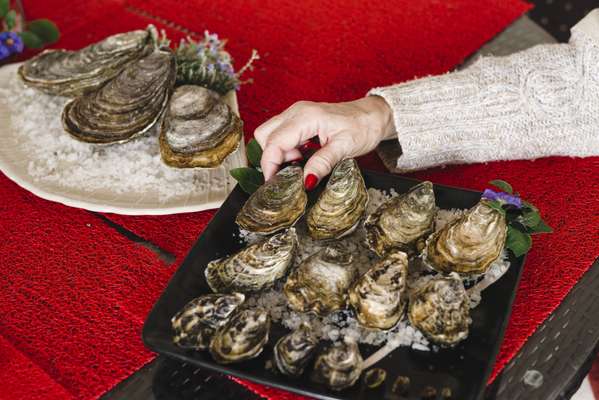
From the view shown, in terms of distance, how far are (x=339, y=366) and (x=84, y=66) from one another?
0.69 metres

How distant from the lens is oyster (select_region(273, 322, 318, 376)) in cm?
61

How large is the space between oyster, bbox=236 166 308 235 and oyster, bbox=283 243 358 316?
9 cm

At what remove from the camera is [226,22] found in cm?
137

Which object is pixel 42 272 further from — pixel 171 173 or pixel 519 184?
pixel 519 184

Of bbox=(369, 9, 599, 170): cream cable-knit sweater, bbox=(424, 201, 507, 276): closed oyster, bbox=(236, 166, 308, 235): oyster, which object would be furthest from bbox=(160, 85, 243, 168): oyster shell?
bbox=(424, 201, 507, 276): closed oyster

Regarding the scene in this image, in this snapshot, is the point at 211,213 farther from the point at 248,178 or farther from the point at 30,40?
the point at 30,40

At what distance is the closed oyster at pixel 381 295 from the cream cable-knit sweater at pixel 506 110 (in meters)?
0.34

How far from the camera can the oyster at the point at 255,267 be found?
0.69 m

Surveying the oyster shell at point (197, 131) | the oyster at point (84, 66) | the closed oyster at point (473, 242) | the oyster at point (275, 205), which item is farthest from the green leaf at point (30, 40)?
the closed oyster at point (473, 242)

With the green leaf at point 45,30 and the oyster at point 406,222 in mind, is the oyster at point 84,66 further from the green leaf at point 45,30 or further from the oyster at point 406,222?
the oyster at point 406,222

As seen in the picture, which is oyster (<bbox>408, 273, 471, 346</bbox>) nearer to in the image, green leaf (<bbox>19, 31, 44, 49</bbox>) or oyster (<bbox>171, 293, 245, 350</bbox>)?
oyster (<bbox>171, 293, 245, 350</bbox>)

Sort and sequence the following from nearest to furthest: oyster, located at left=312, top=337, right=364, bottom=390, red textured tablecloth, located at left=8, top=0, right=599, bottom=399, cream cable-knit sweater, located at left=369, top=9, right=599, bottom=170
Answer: oyster, located at left=312, top=337, right=364, bottom=390, red textured tablecloth, located at left=8, top=0, right=599, bottom=399, cream cable-knit sweater, located at left=369, top=9, right=599, bottom=170

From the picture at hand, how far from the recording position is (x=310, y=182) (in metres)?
0.81

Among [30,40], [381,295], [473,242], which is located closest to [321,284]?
[381,295]
